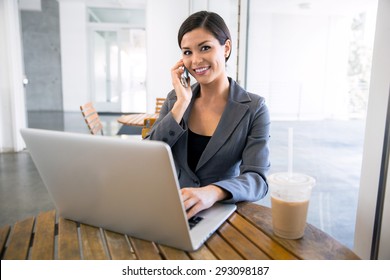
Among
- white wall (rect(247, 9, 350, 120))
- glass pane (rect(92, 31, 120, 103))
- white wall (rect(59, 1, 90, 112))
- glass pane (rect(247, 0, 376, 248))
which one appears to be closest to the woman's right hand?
glass pane (rect(247, 0, 376, 248))

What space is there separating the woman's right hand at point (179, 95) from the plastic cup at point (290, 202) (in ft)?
1.81

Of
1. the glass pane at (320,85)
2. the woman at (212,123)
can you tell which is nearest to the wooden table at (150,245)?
the woman at (212,123)

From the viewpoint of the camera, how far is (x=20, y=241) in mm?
775

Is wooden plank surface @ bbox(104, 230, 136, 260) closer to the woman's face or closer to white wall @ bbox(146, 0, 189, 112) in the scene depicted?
the woman's face

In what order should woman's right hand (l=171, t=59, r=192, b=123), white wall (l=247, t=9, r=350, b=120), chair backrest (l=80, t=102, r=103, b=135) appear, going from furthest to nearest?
chair backrest (l=80, t=102, r=103, b=135), white wall (l=247, t=9, r=350, b=120), woman's right hand (l=171, t=59, r=192, b=123)

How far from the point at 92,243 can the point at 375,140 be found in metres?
0.87

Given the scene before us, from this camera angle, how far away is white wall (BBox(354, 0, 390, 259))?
0.96 m

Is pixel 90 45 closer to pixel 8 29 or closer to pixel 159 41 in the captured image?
pixel 159 41

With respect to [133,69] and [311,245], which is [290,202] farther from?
[133,69]

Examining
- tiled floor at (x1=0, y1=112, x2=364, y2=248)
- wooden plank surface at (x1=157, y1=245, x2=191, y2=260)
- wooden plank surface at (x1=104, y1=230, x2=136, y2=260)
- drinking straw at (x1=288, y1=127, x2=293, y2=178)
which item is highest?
drinking straw at (x1=288, y1=127, x2=293, y2=178)

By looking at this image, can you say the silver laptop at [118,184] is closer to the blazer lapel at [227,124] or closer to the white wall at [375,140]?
the blazer lapel at [227,124]

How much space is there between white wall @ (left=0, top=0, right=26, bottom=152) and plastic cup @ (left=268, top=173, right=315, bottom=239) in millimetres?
4284

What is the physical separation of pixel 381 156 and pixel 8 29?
4.45 m

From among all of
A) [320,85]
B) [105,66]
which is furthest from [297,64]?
[105,66]
